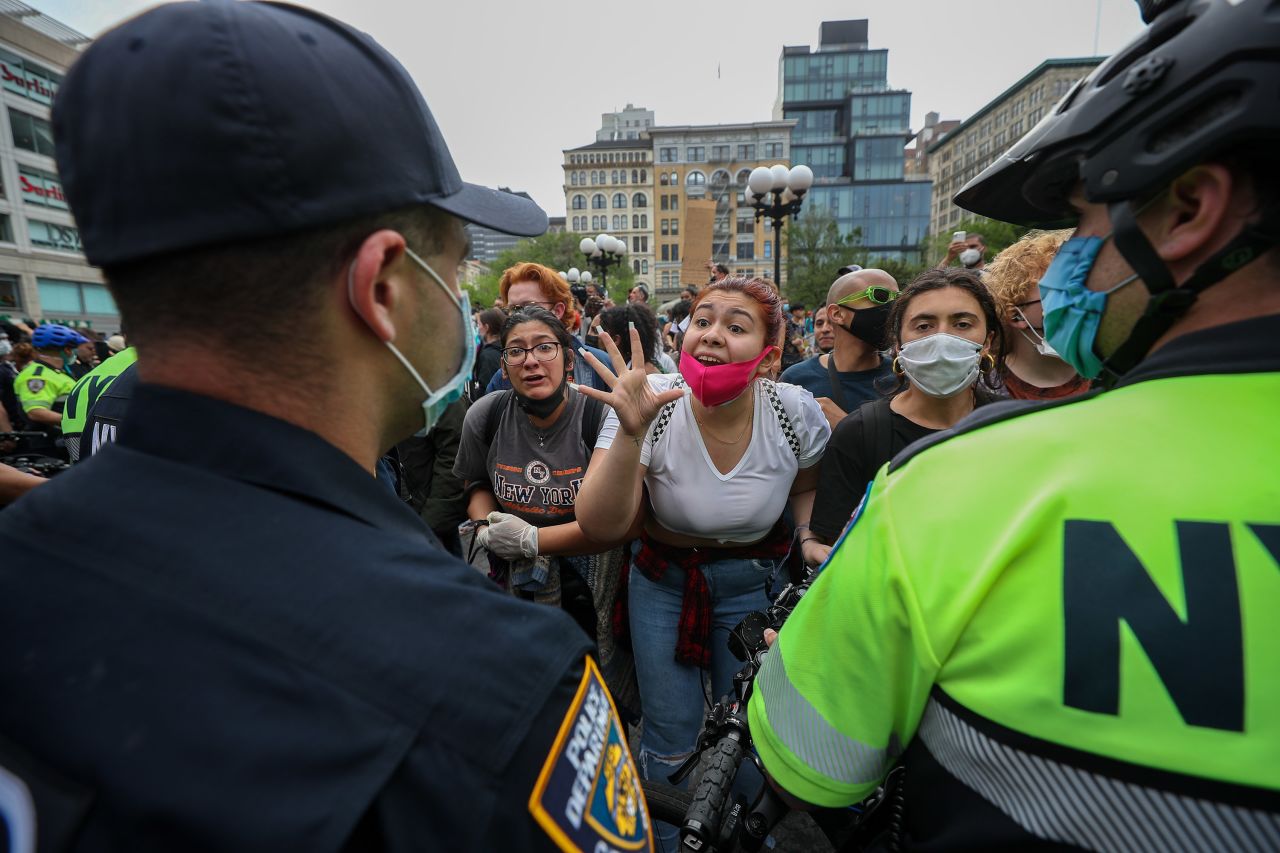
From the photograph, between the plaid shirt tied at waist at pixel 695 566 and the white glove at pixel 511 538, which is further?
the white glove at pixel 511 538

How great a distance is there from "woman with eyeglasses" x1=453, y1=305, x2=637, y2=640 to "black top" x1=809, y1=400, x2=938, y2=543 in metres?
0.96

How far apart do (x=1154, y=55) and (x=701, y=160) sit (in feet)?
254

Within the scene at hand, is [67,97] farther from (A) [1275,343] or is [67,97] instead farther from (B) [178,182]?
(A) [1275,343]

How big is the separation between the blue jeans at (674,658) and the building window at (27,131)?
148 ft

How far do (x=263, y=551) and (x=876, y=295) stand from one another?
3.79 metres

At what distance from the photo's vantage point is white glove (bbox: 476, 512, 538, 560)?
8.77 feet

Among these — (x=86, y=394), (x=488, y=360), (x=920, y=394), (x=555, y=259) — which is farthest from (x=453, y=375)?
Result: (x=555, y=259)

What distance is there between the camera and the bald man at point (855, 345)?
149 inches

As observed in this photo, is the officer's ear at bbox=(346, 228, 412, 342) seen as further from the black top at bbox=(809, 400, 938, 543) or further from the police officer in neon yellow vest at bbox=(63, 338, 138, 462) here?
the police officer in neon yellow vest at bbox=(63, 338, 138, 462)

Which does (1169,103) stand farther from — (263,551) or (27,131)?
(27,131)

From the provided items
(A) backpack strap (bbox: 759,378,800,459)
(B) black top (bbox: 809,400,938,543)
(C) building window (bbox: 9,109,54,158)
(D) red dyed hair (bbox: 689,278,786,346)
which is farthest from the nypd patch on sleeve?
(C) building window (bbox: 9,109,54,158)

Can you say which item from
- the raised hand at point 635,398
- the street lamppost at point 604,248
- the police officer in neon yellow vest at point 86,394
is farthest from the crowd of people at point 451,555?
the street lamppost at point 604,248

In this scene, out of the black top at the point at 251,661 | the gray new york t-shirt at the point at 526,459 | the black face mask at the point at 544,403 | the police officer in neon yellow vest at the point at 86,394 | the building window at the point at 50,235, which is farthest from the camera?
the building window at the point at 50,235

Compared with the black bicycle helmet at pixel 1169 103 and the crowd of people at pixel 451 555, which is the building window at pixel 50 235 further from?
the black bicycle helmet at pixel 1169 103
